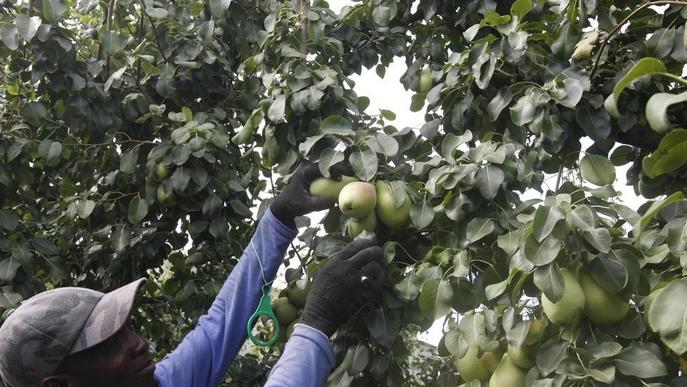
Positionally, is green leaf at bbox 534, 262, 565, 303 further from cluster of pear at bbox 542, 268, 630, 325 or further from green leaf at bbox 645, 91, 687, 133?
green leaf at bbox 645, 91, 687, 133

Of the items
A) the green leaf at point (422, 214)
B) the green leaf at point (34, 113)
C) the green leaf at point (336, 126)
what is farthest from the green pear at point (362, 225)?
the green leaf at point (34, 113)

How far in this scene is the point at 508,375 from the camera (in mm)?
1619

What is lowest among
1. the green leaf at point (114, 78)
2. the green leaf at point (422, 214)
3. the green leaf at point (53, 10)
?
the green leaf at point (114, 78)

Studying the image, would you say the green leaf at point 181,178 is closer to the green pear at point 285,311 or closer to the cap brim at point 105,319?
the green pear at point 285,311

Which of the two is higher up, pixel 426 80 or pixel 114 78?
pixel 114 78

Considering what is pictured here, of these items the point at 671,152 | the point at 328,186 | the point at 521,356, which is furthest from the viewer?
the point at 328,186

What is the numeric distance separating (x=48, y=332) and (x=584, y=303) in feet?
3.62

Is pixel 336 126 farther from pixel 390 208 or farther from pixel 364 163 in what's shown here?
pixel 390 208

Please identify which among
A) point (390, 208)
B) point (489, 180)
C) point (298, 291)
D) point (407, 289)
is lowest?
point (298, 291)

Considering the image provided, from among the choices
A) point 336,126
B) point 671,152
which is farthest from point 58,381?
point 671,152

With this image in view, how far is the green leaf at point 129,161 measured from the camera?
2982 millimetres

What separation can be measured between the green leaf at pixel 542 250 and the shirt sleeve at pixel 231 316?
2.74 ft

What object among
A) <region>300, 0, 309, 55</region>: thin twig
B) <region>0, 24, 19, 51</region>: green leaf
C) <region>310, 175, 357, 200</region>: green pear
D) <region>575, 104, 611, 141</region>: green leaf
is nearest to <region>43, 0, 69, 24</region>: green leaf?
<region>0, 24, 19, 51</region>: green leaf

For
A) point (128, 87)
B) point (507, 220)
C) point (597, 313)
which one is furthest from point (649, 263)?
point (128, 87)
